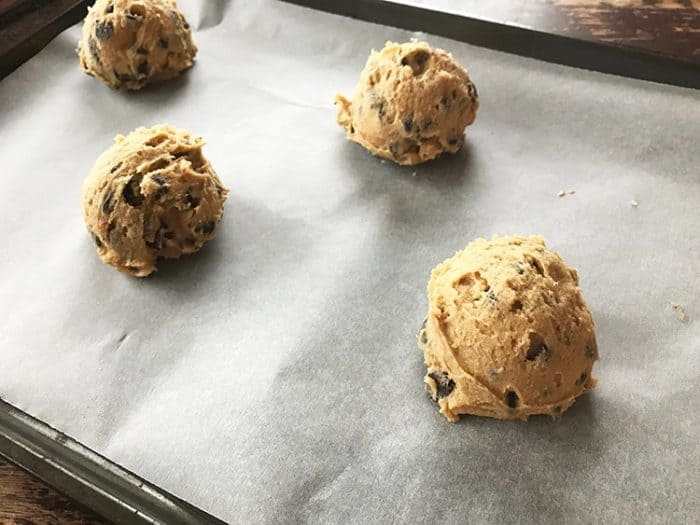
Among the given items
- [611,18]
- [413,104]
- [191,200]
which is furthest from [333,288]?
[611,18]

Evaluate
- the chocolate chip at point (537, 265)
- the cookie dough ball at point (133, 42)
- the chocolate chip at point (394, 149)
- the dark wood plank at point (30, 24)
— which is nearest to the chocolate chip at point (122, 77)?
the cookie dough ball at point (133, 42)

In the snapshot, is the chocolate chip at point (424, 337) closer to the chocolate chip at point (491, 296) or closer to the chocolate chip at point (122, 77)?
the chocolate chip at point (491, 296)

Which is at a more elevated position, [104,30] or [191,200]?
[104,30]

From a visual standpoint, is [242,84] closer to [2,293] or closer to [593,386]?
[2,293]

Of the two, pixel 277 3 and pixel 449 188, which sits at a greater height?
pixel 277 3

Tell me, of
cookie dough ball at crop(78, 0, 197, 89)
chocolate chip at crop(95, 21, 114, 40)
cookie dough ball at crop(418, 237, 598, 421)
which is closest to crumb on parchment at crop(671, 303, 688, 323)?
cookie dough ball at crop(418, 237, 598, 421)

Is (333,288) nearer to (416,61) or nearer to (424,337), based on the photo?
(424,337)

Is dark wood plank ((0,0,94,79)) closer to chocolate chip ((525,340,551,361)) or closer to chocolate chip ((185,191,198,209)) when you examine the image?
chocolate chip ((185,191,198,209))

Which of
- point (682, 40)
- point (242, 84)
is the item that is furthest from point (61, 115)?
point (682, 40)
